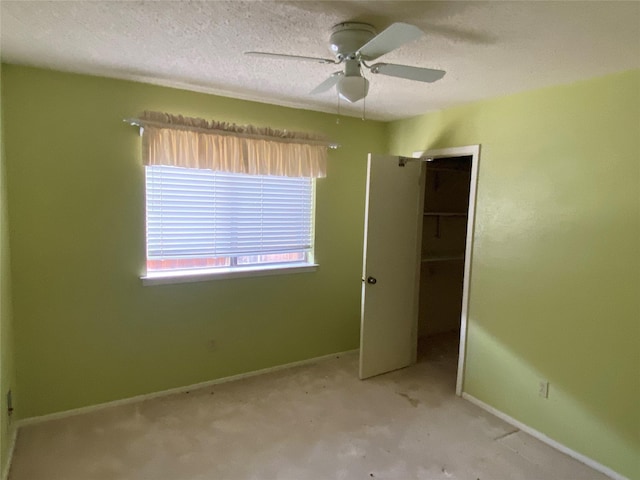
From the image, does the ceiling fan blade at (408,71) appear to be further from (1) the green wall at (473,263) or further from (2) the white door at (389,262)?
(2) the white door at (389,262)

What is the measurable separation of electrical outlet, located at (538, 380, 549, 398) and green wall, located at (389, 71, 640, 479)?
30mm

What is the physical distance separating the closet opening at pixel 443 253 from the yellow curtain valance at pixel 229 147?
4.97 feet

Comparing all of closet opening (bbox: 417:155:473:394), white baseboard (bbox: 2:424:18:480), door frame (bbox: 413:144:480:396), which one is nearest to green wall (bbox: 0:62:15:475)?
white baseboard (bbox: 2:424:18:480)

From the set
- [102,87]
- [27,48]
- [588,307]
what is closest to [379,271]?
[588,307]

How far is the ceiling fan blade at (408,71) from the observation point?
1816 millimetres

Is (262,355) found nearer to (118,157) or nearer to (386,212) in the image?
(386,212)

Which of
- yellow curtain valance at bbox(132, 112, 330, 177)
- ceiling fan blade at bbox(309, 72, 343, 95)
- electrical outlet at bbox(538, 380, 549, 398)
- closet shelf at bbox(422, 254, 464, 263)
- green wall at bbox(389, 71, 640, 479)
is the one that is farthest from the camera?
closet shelf at bbox(422, 254, 464, 263)

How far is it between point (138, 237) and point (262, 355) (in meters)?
1.48

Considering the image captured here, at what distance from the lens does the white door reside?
3.37 metres

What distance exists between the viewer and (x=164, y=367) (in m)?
3.11

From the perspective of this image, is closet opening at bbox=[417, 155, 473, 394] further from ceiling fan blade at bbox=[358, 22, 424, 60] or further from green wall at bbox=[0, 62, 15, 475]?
green wall at bbox=[0, 62, 15, 475]

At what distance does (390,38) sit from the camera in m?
1.51

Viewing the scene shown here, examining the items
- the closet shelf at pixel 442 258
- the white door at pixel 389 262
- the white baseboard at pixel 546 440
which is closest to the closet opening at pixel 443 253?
the closet shelf at pixel 442 258

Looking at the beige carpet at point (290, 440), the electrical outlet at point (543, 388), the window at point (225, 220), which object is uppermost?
the window at point (225, 220)
